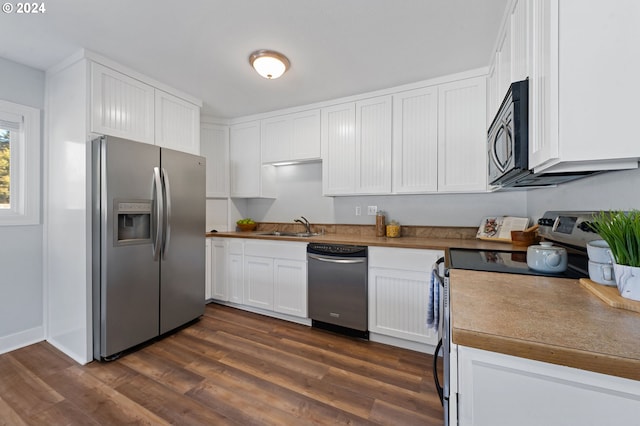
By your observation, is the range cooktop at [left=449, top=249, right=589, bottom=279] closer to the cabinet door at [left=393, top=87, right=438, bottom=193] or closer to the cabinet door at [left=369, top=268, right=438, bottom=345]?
the cabinet door at [left=369, top=268, right=438, bottom=345]

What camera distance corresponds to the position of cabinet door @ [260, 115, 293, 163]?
10.4 ft

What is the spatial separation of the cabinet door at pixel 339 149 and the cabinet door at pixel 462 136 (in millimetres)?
847

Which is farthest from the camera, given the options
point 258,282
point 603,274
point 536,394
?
point 258,282

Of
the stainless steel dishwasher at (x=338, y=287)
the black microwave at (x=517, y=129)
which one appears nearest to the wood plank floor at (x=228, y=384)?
the stainless steel dishwasher at (x=338, y=287)

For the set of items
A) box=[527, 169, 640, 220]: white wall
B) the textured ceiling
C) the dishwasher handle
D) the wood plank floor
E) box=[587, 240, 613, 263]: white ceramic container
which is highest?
the textured ceiling

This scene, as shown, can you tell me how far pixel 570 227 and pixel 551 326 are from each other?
1021 millimetres

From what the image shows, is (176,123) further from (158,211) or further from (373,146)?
(373,146)

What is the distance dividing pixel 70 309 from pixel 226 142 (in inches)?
91.8

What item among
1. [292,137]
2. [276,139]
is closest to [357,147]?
[292,137]

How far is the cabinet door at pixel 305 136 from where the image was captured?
9.83 ft

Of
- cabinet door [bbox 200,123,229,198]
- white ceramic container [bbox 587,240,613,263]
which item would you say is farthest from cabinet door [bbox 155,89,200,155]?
white ceramic container [bbox 587,240,613,263]

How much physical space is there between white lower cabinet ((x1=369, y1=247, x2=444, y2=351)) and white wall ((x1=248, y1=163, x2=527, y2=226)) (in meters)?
0.70

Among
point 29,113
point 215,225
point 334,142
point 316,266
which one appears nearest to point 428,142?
point 334,142

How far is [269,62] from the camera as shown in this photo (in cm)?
207
